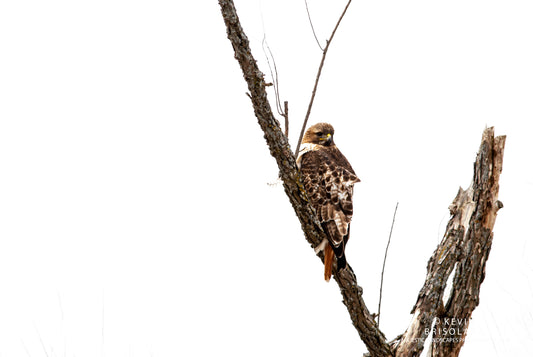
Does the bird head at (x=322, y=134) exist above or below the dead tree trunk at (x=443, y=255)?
above

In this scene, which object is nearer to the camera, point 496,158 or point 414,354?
point 496,158

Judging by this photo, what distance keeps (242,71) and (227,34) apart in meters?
0.18

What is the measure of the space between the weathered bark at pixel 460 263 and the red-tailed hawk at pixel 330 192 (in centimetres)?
54

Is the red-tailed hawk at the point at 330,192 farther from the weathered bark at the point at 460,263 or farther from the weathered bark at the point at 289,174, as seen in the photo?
the weathered bark at the point at 460,263

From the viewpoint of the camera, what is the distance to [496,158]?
2.84 m

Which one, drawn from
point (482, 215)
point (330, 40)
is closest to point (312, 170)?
point (330, 40)

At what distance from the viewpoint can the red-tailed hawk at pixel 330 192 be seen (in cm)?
289

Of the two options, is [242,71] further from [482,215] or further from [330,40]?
[482,215]

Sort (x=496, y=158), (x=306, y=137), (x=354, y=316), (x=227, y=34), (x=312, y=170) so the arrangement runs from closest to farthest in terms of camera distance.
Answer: (x=227, y=34), (x=496, y=158), (x=354, y=316), (x=312, y=170), (x=306, y=137)

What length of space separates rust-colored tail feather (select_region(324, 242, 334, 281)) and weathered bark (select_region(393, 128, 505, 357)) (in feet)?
1.85

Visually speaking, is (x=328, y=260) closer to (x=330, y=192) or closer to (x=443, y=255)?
(x=330, y=192)

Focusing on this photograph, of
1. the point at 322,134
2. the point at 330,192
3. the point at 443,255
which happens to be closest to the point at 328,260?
the point at 330,192

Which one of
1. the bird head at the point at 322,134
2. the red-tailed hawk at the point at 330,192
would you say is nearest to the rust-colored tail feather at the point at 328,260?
the red-tailed hawk at the point at 330,192

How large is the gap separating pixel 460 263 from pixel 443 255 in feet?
0.32
